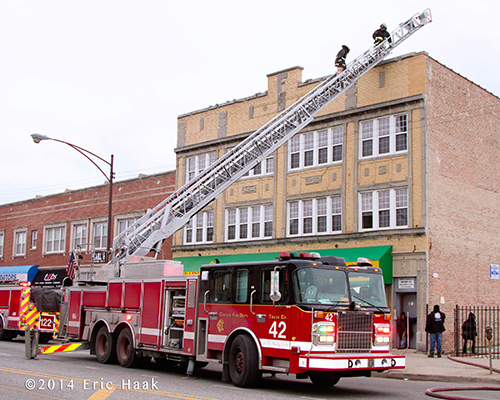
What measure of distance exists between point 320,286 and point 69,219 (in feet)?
102

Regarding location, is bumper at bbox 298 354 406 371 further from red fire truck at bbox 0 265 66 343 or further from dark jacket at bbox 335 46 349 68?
dark jacket at bbox 335 46 349 68

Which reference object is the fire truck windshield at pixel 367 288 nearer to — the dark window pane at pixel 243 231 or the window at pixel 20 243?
the dark window pane at pixel 243 231

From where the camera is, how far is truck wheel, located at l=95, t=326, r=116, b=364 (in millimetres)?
14914

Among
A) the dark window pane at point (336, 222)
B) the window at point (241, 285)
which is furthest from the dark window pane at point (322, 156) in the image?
the window at point (241, 285)

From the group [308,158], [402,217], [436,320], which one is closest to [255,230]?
[308,158]

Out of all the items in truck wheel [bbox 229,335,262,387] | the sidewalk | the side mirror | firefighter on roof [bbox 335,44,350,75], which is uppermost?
firefighter on roof [bbox 335,44,350,75]

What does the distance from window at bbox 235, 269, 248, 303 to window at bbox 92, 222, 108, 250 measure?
85.3 ft

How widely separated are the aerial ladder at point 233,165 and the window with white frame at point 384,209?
14.1 feet

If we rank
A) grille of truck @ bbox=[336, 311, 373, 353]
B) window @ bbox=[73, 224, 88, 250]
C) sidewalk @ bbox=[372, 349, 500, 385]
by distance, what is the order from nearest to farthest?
grille of truck @ bbox=[336, 311, 373, 353] → sidewalk @ bbox=[372, 349, 500, 385] → window @ bbox=[73, 224, 88, 250]

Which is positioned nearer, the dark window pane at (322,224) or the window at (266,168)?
the dark window pane at (322,224)

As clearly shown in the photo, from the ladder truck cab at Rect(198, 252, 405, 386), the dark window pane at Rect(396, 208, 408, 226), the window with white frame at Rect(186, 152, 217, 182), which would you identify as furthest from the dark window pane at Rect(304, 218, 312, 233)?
the ladder truck cab at Rect(198, 252, 405, 386)

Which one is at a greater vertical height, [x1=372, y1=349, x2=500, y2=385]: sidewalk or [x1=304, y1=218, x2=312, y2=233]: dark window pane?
[x1=304, y1=218, x2=312, y2=233]: dark window pane

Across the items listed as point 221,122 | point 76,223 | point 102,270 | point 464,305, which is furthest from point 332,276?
point 76,223

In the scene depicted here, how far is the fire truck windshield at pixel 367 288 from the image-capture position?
1116cm
